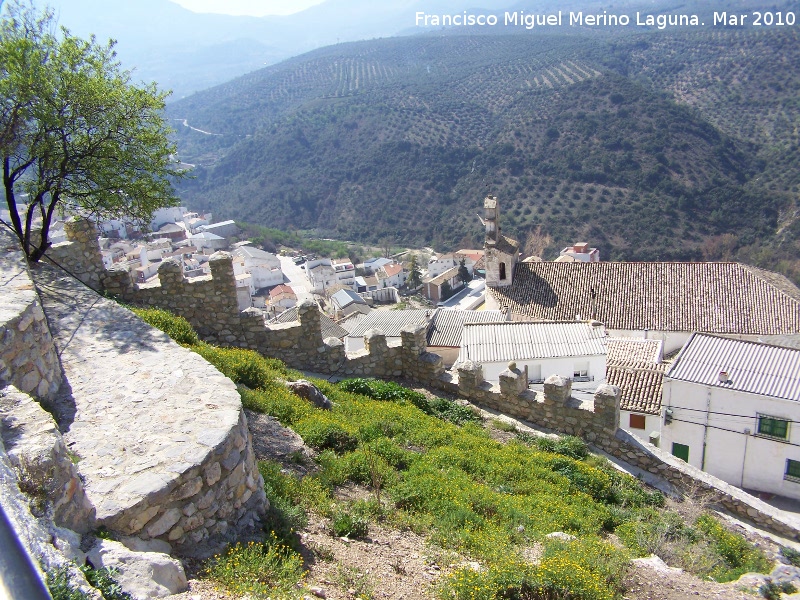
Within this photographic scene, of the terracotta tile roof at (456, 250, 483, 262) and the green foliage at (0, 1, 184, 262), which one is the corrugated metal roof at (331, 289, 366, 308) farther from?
the green foliage at (0, 1, 184, 262)

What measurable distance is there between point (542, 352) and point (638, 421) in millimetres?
3093

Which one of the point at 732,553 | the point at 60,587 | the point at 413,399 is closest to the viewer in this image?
the point at 60,587

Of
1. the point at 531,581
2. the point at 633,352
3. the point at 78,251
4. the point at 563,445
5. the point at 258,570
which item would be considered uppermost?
the point at 78,251

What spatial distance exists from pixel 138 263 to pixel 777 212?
64.7 meters

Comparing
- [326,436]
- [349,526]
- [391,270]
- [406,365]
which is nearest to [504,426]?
[406,365]

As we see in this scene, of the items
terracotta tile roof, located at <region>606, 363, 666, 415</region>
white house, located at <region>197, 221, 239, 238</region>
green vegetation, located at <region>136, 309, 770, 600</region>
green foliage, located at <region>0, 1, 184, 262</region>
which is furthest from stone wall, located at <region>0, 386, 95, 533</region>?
white house, located at <region>197, 221, 239, 238</region>

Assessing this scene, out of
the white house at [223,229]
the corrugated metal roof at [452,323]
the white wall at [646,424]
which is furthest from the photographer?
the white house at [223,229]

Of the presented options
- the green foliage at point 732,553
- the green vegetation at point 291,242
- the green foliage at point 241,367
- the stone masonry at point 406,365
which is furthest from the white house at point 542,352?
the green vegetation at point 291,242

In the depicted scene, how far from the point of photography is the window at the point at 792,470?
42.8 feet

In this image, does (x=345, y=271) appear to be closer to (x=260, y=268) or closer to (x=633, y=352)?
(x=260, y=268)

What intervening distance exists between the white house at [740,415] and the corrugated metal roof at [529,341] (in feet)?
7.19

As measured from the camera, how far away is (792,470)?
1309 cm

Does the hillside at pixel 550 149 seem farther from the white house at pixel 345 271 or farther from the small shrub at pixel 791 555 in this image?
the small shrub at pixel 791 555

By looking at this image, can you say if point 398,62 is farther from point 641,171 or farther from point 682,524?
point 682,524
